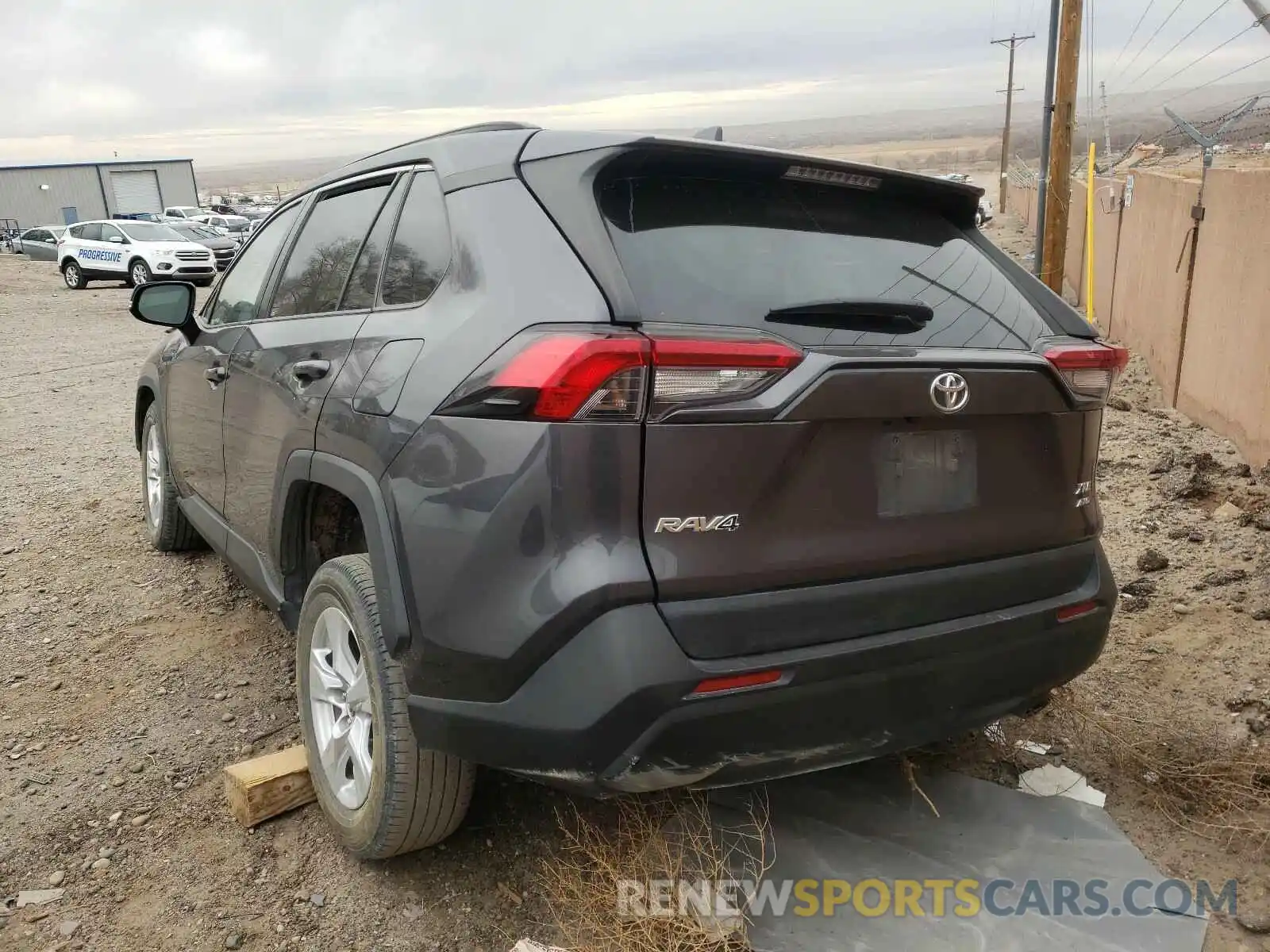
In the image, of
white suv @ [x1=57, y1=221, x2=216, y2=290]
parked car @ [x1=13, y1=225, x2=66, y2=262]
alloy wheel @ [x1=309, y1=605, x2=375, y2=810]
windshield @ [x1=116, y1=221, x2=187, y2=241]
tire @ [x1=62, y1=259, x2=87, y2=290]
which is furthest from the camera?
parked car @ [x1=13, y1=225, x2=66, y2=262]

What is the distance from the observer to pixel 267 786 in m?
2.87

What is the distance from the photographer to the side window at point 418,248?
249 centimetres

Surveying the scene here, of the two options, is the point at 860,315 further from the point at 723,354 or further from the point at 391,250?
the point at 391,250

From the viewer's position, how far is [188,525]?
4.89 meters

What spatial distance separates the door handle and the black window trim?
8.7 inches

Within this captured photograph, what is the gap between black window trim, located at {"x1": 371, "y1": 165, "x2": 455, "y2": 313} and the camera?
7.96 ft

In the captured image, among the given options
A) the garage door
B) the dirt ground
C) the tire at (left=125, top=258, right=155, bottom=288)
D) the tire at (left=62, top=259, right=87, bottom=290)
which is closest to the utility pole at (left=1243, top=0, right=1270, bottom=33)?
the dirt ground

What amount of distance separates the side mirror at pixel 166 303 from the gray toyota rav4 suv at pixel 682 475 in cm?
164

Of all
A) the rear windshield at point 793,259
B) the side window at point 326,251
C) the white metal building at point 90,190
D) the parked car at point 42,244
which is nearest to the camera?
the rear windshield at point 793,259

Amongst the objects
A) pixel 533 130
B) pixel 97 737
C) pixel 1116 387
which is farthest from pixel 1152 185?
pixel 97 737

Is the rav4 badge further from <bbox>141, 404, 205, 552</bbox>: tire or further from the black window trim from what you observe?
<bbox>141, 404, 205, 552</bbox>: tire

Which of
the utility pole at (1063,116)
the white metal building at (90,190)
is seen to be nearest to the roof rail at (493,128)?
the utility pole at (1063,116)

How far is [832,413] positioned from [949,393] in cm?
31

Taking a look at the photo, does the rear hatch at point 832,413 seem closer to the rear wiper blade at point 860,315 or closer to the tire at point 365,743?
the rear wiper blade at point 860,315
